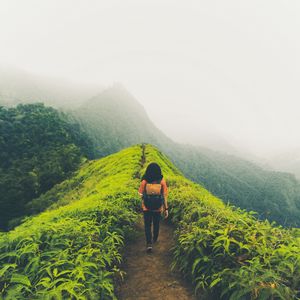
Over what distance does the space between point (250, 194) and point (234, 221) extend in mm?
183896

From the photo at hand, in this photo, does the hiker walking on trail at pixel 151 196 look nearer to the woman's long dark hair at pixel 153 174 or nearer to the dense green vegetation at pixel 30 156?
the woman's long dark hair at pixel 153 174

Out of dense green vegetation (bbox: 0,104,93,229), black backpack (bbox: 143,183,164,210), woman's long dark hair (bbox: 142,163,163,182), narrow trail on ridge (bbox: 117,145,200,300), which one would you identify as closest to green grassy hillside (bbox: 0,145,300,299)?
narrow trail on ridge (bbox: 117,145,200,300)

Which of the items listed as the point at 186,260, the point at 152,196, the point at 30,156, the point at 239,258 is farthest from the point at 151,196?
the point at 30,156

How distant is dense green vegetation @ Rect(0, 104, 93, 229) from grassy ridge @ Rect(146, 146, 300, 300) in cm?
4290

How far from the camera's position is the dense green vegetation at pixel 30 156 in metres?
50.5

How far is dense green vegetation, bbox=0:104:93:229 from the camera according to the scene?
50.5 m

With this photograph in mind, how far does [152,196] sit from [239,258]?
332cm

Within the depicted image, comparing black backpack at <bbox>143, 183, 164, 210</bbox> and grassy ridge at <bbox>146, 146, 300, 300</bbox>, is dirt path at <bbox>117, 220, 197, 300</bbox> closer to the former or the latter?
grassy ridge at <bbox>146, 146, 300, 300</bbox>

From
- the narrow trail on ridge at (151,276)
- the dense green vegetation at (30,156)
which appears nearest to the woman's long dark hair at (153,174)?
the narrow trail on ridge at (151,276)

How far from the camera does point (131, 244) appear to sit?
9.87 m

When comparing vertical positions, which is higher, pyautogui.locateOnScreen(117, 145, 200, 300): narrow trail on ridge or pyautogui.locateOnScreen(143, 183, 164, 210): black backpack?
pyautogui.locateOnScreen(143, 183, 164, 210): black backpack

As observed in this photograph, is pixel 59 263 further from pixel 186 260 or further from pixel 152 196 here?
pixel 152 196

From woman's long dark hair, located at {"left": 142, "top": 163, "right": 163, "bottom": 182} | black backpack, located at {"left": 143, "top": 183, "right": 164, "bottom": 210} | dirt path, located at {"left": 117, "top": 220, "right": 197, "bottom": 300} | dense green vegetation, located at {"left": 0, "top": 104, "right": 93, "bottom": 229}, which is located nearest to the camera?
dirt path, located at {"left": 117, "top": 220, "right": 197, "bottom": 300}

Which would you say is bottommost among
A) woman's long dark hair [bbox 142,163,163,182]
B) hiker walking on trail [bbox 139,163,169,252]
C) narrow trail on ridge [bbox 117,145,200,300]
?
narrow trail on ridge [bbox 117,145,200,300]
